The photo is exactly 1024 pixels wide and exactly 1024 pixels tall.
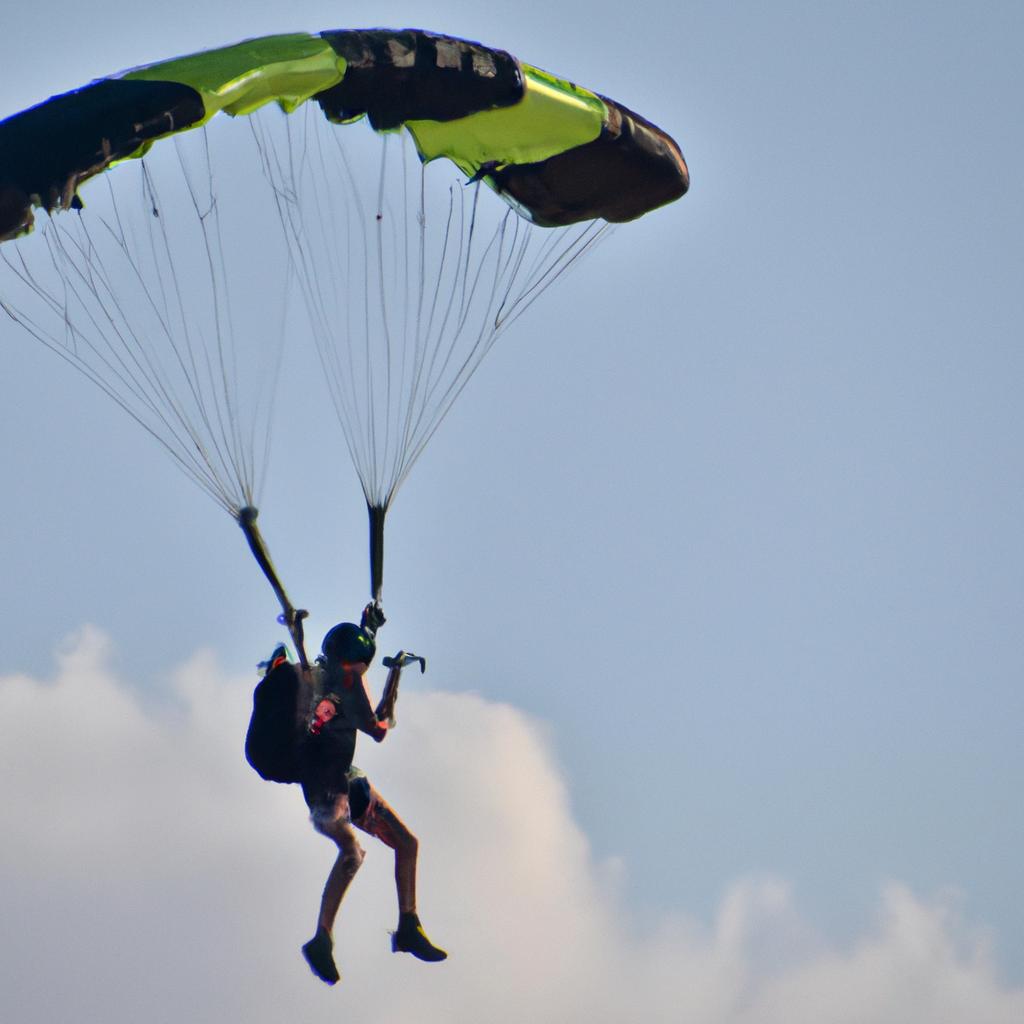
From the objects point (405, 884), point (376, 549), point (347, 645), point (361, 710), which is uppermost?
point (376, 549)

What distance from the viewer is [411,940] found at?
20812 mm

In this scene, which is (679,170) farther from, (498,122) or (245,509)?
(245,509)

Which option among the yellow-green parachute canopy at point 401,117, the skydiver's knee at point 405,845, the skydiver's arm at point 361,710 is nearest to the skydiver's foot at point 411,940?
the skydiver's knee at point 405,845

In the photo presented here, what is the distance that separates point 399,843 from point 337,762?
1.06 m

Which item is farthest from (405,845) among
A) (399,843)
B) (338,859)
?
(338,859)

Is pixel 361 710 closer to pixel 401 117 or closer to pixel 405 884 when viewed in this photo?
pixel 405 884

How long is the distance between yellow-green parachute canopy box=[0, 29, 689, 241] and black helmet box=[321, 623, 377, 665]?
4188 mm

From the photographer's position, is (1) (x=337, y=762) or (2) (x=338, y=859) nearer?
(1) (x=337, y=762)

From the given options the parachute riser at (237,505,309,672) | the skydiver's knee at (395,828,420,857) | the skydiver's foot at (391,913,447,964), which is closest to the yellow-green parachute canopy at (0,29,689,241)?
the parachute riser at (237,505,309,672)

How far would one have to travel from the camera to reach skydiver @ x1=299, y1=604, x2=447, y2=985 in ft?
65.9

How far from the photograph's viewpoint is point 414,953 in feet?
68.3

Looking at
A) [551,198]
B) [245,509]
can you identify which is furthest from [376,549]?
[551,198]

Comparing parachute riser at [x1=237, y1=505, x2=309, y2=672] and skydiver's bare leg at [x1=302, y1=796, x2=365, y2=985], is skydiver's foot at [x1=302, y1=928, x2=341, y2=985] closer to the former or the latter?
skydiver's bare leg at [x1=302, y1=796, x2=365, y2=985]

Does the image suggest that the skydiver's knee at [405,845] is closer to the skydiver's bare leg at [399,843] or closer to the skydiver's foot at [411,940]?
the skydiver's bare leg at [399,843]
